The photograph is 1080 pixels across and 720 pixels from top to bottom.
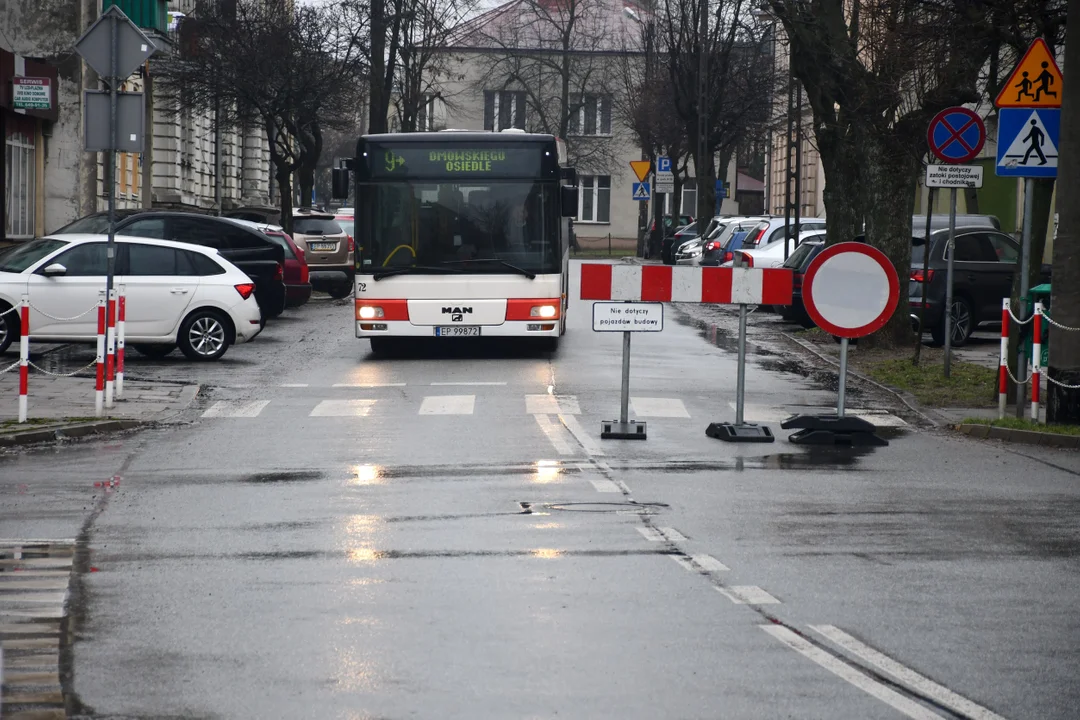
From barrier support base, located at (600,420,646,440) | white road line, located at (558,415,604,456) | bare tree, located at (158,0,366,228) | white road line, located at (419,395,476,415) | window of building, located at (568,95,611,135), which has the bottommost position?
white road line, located at (419,395,476,415)

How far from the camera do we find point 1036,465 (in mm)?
12656

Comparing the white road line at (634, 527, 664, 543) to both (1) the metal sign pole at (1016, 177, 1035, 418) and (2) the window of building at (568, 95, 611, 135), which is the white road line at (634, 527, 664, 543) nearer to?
(1) the metal sign pole at (1016, 177, 1035, 418)

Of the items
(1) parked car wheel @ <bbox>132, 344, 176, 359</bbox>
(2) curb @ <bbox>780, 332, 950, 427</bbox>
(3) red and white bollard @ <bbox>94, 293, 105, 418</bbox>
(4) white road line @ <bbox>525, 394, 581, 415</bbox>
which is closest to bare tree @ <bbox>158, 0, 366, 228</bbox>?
(1) parked car wheel @ <bbox>132, 344, 176, 359</bbox>

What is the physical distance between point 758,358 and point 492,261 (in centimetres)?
389

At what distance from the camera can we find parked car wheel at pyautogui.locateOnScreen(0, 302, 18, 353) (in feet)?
70.8

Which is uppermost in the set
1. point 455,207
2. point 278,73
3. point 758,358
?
point 278,73

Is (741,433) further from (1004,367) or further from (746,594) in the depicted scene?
(746,594)

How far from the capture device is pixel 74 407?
1625 centimetres

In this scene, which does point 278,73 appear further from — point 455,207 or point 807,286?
point 807,286

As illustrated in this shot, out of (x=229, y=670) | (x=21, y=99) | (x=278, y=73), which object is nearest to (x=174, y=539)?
(x=229, y=670)

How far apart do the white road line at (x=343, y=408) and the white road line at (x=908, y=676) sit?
9.49 meters

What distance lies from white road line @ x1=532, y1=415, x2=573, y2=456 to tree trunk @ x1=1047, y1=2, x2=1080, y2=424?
4.15 metres

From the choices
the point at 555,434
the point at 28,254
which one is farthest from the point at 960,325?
the point at 28,254

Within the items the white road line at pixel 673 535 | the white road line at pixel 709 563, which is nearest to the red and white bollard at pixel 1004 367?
the white road line at pixel 673 535
